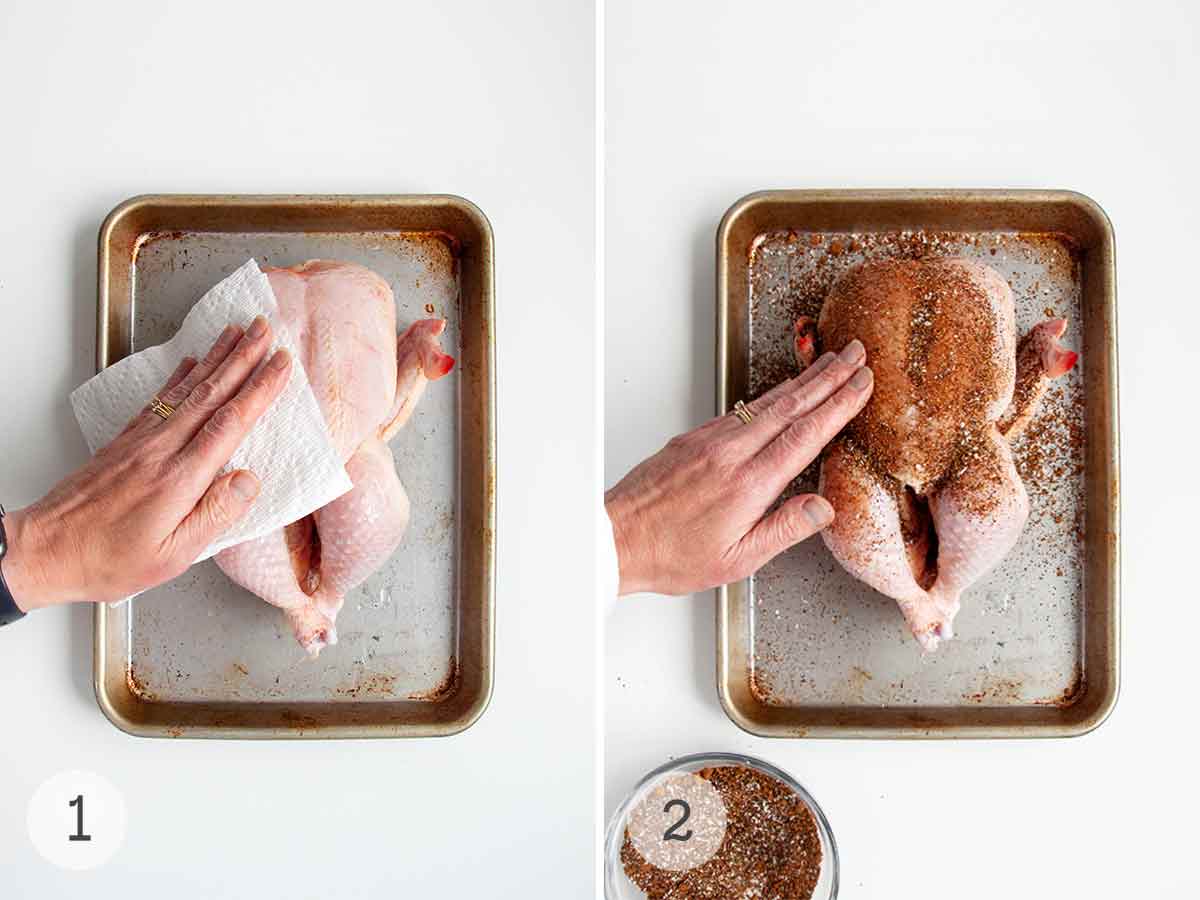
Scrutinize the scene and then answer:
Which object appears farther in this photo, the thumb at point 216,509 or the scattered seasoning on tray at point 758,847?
the scattered seasoning on tray at point 758,847

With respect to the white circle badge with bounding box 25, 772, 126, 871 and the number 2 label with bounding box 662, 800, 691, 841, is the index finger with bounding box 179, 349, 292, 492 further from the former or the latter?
the number 2 label with bounding box 662, 800, 691, 841

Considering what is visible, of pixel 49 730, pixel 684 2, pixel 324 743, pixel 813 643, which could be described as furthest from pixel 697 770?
pixel 684 2

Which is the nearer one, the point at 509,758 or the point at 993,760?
the point at 509,758

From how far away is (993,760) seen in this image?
0.59m

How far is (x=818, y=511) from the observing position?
0.55 m

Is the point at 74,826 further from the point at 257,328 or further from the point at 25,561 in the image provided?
the point at 257,328

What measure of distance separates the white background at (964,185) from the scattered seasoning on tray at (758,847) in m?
0.02

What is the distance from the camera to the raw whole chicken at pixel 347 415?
1.59 feet

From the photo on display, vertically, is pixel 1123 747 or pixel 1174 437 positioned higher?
pixel 1174 437

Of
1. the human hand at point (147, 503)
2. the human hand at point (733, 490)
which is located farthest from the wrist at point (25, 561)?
the human hand at point (733, 490)

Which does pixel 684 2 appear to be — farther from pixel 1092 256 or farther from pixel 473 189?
pixel 1092 256

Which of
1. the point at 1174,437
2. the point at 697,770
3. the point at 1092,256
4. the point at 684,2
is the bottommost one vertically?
the point at 697,770

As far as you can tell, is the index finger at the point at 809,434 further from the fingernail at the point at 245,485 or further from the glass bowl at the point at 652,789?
the fingernail at the point at 245,485

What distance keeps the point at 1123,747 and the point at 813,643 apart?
0.21m
